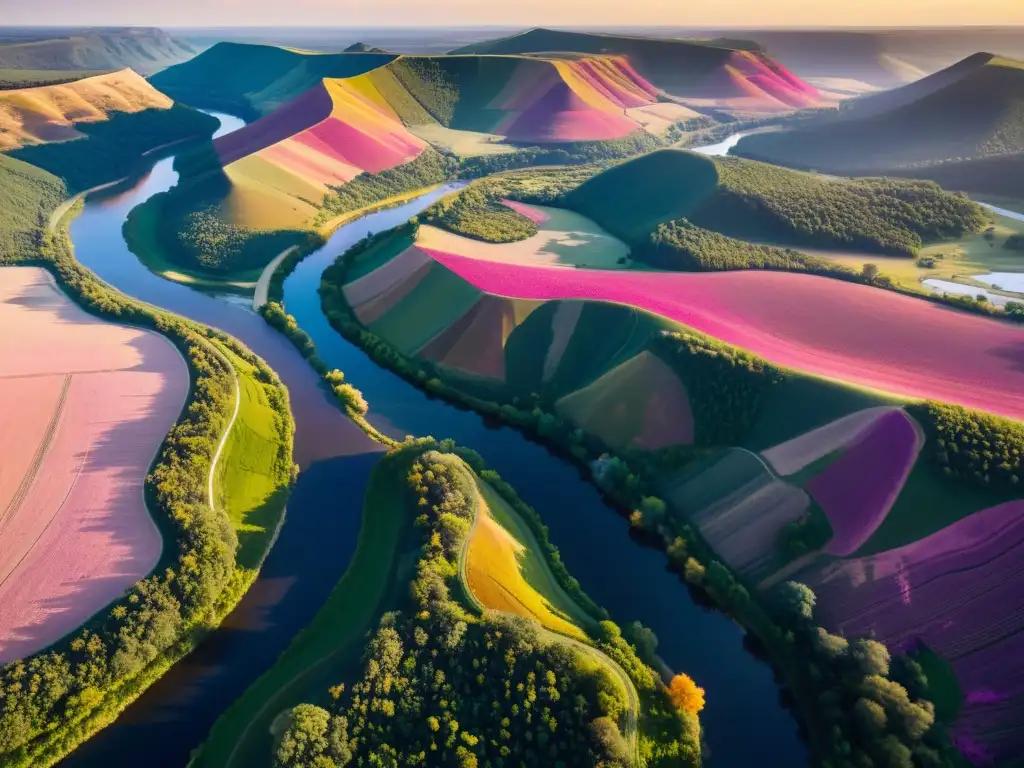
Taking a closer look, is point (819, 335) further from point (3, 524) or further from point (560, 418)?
point (3, 524)

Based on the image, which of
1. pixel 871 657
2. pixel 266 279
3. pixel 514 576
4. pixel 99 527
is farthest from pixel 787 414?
pixel 266 279

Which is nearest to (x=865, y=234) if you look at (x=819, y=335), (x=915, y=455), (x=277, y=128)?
(x=819, y=335)

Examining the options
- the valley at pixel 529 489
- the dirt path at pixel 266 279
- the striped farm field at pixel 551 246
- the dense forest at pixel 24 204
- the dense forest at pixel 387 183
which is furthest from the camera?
the dense forest at pixel 387 183

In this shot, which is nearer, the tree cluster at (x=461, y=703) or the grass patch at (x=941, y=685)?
the tree cluster at (x=461, y=703)

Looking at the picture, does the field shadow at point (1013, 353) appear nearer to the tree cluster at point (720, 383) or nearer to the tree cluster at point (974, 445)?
the tree cluster at point (974, 445)

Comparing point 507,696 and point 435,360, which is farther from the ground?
point 435,360

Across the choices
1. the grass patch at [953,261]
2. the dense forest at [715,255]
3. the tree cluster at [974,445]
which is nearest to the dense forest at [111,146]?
the dense forest at [715,255]
